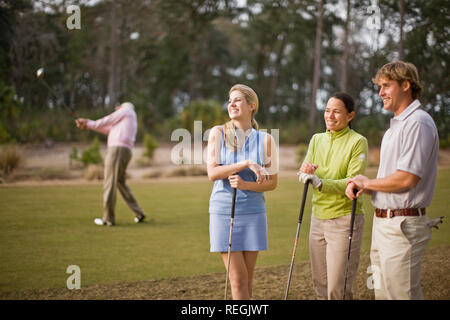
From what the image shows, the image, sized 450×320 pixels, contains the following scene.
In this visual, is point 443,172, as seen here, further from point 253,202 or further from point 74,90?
point 74,90

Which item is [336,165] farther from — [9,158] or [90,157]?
[90,157]

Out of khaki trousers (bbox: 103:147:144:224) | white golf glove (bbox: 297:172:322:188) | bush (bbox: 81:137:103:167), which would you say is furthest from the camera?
bush (bbox: 81:137:103:167)

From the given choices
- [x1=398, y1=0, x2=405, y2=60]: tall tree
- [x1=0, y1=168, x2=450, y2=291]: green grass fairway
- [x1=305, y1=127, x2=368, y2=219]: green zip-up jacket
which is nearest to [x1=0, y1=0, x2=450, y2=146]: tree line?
[x1=398, y1=0, x2=405, y2=60]: tall tree

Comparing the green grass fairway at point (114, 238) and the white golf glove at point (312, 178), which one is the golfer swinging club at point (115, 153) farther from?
the white golf glove at point (312, 178)

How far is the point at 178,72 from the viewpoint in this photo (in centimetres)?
2825

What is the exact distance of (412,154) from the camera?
242 cm

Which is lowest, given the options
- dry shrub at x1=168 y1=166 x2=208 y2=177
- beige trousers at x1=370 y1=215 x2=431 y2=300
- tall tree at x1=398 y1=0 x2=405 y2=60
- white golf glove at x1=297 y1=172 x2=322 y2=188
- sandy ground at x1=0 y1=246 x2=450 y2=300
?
sandy ground at x1=0 y1=246 x2=450 y2=300

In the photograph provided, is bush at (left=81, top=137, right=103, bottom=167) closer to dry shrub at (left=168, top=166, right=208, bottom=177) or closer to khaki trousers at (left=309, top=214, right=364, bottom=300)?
dry shrub at (left=168, top=166, right=208, bottom=177)

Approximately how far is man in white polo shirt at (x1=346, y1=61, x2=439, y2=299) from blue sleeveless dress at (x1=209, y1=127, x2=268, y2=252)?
2.28 feet

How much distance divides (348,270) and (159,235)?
3.71 meters

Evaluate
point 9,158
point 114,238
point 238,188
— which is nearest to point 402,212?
point 238,188

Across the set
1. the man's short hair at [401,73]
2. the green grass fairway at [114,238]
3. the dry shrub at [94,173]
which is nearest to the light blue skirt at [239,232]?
the man's short hair at [401,73]

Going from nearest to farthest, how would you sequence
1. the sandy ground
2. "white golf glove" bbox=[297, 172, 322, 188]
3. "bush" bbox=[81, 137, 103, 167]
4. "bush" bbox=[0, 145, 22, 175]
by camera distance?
"white golf glove" bbox=[297, 172, 322, 188], the sandy ground, "bush" bbox=[0, 145, 22, 175], "bush" bbox=[81, 137, 103, 167]

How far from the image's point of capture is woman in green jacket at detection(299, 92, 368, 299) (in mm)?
2947
